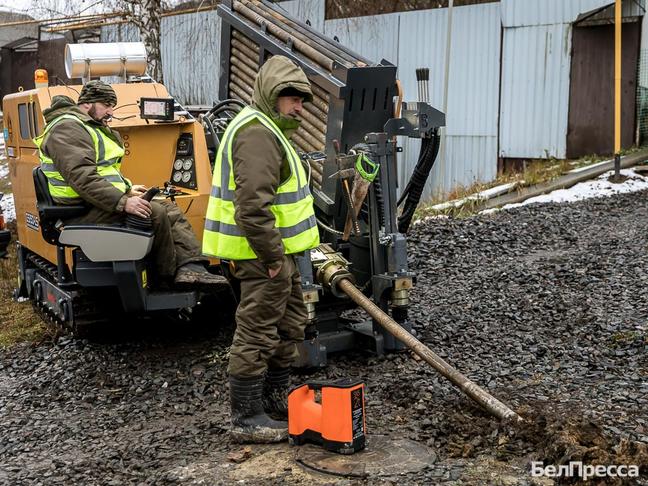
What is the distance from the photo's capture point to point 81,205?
20.7 feet

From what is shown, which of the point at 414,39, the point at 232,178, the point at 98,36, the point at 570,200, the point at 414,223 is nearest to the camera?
the point at 232,178

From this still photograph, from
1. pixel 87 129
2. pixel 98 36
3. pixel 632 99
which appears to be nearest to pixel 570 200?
pixel 632 99

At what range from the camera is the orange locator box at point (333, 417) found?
180 inches

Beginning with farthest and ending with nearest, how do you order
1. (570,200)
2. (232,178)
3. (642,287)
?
(570,200) < (642,287) < (232,178)

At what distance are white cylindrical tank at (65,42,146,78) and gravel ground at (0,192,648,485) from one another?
231 centimetres

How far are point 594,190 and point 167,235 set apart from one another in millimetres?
8350

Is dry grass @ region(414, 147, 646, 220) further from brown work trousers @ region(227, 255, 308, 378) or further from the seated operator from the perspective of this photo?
brown work trousers @ region(227, 255, 308, 378)

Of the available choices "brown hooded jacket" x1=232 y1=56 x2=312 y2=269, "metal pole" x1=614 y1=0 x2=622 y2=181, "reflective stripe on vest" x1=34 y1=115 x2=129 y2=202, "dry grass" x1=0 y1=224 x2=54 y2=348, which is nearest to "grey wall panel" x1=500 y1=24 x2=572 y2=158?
"metal pole" x1=614 y1=0 x2=622 y2=181

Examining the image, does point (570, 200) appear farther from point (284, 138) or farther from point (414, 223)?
point (284, 138)

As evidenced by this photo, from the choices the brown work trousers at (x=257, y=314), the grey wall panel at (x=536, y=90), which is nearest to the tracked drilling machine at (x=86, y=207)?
the brown work trousers at (x=257, y=314)

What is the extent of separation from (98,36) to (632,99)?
1263 centimetres

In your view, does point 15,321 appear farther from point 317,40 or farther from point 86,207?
point 317,40

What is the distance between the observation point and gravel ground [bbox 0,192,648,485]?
4.50m

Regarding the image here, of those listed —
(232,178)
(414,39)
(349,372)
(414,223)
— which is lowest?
(349,372)
